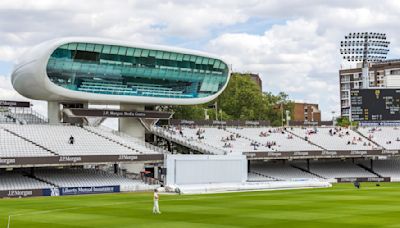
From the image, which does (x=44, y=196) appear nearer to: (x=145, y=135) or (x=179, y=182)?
(x=179, y=182)

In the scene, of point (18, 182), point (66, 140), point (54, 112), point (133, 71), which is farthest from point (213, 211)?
point (54, 112)

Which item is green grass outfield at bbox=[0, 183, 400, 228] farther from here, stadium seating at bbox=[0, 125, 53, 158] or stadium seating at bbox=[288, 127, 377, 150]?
stadium seating at bbox=[288, 127, 377, 150]

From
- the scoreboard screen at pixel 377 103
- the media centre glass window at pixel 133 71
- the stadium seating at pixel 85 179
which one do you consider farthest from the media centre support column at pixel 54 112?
the scoreboard screen at pixel 377 103

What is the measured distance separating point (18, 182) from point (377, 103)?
167 feet

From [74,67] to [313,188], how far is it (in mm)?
27285

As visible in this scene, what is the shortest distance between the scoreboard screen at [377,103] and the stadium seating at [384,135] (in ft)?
11.8

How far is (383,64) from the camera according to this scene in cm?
19238

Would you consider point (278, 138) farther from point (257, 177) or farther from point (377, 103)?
point (377, 103)

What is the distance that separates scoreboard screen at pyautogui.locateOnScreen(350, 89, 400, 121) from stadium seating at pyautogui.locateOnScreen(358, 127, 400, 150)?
360 centimetres

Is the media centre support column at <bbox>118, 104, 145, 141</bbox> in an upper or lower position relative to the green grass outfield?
upper

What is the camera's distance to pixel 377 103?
305 ft

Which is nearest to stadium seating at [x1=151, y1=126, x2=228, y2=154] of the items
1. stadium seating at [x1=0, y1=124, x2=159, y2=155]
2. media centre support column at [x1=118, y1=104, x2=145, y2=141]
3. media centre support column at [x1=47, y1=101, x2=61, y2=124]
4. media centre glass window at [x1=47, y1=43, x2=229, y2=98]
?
media centre support column at [x1=118, y1=104, x2=145, y2=141]

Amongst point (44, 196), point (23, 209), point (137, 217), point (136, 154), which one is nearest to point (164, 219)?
point (137, 217)

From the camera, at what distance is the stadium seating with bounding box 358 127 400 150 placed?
94.0 meters
